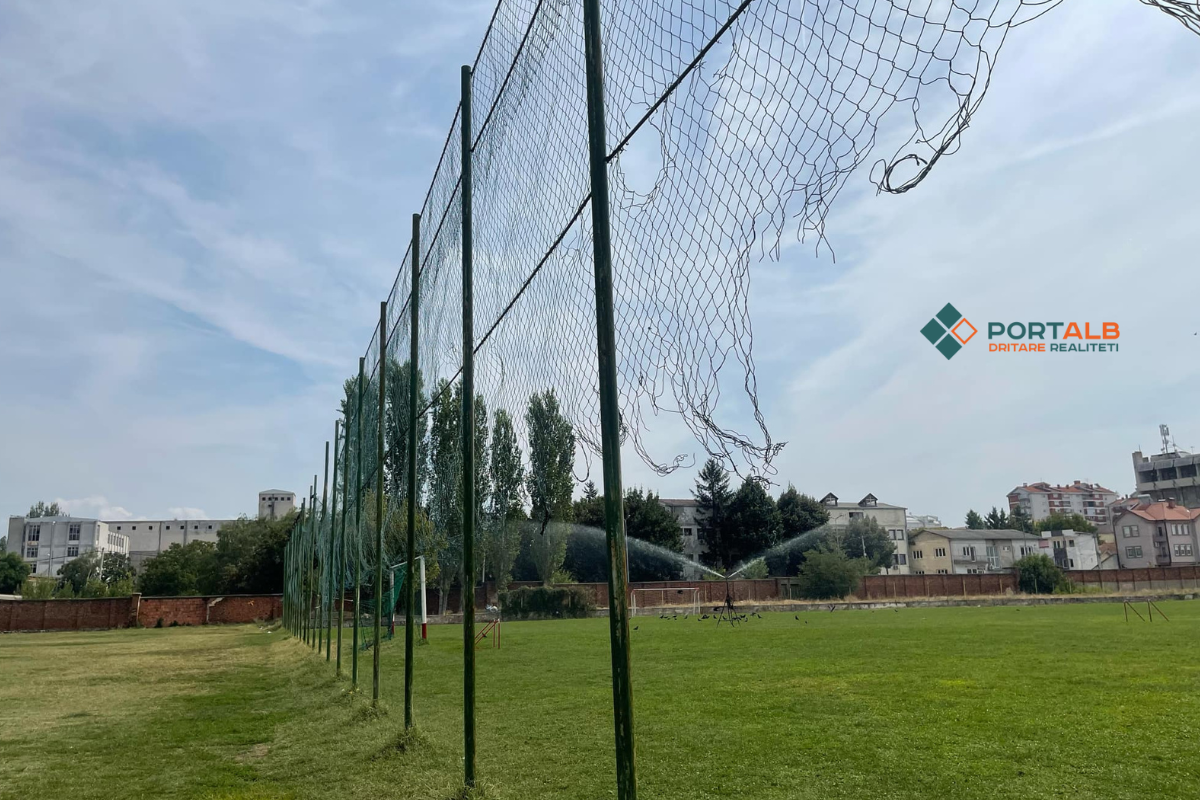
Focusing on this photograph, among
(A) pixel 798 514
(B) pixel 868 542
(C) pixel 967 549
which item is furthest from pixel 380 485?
(C) pixel 967 549

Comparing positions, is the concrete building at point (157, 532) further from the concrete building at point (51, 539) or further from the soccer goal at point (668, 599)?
the soccer goal at point (668, 599)

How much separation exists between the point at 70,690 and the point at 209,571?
53.5m

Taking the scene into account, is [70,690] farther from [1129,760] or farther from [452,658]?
[1129,760]

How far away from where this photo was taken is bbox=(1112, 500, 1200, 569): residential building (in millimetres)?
69625

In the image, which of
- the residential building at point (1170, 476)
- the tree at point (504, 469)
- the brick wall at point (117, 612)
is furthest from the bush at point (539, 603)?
the residential building at point (1170, 476)

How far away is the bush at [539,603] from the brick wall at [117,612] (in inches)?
486

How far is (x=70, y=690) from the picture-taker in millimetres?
12039

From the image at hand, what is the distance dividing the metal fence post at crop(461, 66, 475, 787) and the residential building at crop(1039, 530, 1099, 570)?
7799cm

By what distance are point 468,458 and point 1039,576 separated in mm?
45176

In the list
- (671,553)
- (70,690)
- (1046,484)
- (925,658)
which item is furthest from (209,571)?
(1046,484)

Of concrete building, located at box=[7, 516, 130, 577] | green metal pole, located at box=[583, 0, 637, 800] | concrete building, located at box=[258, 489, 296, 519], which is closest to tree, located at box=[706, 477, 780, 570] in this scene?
green metal pole, located at box=[583, 0, 637, 800]

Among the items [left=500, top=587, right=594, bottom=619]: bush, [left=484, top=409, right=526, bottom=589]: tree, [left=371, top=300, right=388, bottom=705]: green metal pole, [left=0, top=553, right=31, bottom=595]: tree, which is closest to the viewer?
[left=484, top=409, right=526, bottom=589]: tree

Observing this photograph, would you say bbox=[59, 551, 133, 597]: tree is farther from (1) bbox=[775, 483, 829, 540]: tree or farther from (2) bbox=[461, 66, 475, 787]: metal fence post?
(2) bbox=[461, 66, 475, 787]: metal fence post

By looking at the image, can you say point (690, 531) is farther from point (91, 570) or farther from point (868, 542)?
point (91, 570)
